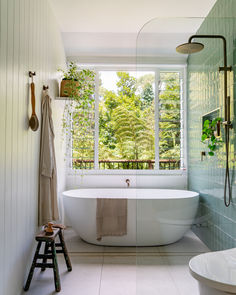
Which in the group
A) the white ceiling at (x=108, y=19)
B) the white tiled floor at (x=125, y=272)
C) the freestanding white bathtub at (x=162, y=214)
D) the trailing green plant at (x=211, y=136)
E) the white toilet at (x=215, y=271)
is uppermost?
the white ceiling at (x=108, y=19)

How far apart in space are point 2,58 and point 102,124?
2952 mm

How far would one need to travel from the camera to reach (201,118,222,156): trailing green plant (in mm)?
2088

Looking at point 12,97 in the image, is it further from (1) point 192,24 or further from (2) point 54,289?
(2) point 54,289

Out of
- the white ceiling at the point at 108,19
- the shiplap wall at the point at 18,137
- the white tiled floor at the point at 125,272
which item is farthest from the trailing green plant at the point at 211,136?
the white ceiling at the point at 108,19

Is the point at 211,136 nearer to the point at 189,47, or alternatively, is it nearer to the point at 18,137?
the point at 189,47

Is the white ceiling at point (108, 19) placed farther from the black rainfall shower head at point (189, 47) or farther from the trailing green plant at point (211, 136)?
the trailing green plant at point (211, 136)

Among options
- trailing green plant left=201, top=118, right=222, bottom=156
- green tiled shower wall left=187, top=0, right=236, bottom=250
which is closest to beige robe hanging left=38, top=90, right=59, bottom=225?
green tiled shower wall left=187, top=0, right=236, bottom=250

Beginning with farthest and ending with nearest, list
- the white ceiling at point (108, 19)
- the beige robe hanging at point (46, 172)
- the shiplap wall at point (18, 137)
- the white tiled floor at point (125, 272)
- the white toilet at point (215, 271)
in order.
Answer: the white ceiling at point (108, 19) → the beige robe hanging at point (46, 172) → the white tiled floor at point (125, 272) → the shiplap wall at point (18, 137) → the white toilet at point (215, 271)

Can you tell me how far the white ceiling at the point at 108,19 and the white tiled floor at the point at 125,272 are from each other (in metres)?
2.70

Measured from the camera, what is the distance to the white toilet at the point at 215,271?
1.68 metres

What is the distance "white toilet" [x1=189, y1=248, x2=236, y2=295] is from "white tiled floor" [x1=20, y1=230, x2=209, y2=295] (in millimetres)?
69

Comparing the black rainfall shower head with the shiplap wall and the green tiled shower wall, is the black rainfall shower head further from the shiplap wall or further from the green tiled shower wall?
the shiplap wall

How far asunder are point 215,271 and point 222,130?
37.3 inches

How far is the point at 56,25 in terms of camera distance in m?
3.80
